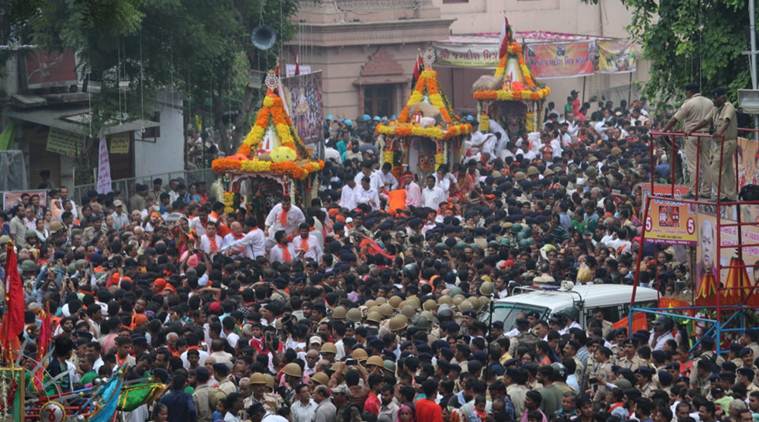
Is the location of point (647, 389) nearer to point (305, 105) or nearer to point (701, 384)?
point (701, 384)

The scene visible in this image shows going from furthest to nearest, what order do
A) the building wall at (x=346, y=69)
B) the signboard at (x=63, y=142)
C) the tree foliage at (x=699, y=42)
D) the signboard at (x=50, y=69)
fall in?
the building wall at (x=346, y=69), the signboard at (x=50, y=69), the signboard at (x=63, y=142), the tree foliage at (x=699, y=42)

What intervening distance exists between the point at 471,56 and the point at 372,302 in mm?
24192

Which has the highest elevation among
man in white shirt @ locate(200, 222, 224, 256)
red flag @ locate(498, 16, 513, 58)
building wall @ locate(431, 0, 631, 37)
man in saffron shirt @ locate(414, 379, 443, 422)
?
building wall @ locate(431, 0, 631, 37)

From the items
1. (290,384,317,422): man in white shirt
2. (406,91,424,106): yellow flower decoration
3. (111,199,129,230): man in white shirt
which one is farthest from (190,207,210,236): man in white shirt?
(290,384,317,422): man in white shirt

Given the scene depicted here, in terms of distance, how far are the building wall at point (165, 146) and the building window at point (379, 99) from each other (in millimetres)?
10369

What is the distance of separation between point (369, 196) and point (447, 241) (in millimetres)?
4825

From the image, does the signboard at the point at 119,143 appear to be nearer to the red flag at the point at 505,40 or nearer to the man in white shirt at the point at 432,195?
the man in white shirt at the point at 432,195

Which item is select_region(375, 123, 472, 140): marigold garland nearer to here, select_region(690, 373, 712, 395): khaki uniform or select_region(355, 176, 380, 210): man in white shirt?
select_region(355, 176, 380, 210): man in white shirt

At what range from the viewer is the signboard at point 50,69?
28344 mm

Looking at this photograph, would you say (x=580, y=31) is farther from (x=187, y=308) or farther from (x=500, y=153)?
(x=187, y=308)

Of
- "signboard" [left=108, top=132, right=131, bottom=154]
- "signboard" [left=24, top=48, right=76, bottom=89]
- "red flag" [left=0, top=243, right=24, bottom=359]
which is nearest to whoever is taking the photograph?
"red flag" [left=0, top=243, right=24, bottom=359]

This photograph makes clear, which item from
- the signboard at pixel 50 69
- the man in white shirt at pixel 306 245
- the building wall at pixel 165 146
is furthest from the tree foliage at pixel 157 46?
the man in white shirt at pixel 306 245

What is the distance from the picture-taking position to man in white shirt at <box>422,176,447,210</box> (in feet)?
82.5

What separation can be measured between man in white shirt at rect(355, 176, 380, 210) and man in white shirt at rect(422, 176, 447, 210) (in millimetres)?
836
